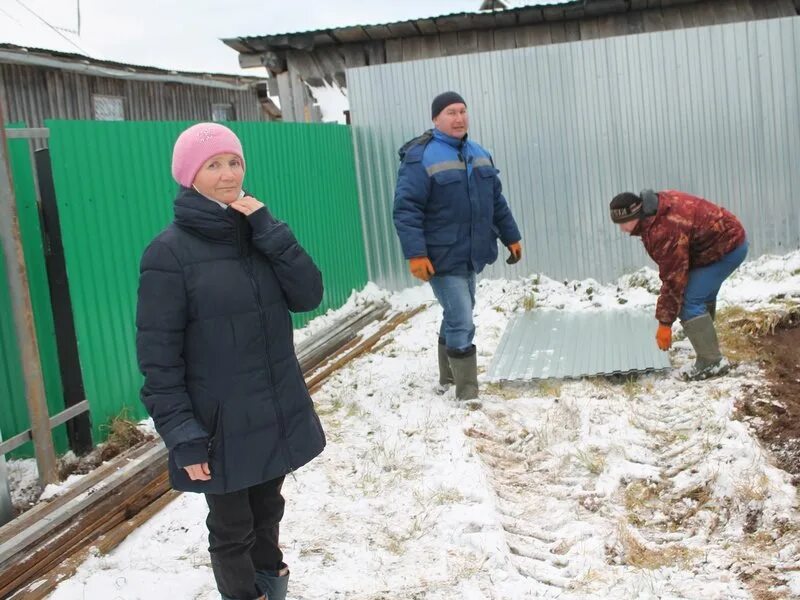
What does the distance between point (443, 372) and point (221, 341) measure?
361 cm

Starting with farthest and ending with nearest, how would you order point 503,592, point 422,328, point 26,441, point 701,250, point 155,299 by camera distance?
point 422,328, point 701,250, point 26,441, point 503,592, point 155,299

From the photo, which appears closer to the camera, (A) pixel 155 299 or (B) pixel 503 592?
(A) pixel 155 299

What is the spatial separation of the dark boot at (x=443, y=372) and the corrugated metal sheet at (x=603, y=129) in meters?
3.81

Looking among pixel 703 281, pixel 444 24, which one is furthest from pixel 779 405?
pixel 444 24

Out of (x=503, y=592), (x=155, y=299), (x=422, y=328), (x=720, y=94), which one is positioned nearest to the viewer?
(x=155, y=299)

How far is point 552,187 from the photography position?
387 inches

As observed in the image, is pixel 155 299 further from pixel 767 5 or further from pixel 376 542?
pixel 767 5

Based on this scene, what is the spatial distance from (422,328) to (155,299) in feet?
19.0

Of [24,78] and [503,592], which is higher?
[24,78]

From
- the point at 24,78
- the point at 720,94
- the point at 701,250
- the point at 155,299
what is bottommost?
the point at 701,250

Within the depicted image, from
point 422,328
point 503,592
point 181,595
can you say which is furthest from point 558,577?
point 422,328

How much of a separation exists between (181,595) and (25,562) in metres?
0.85

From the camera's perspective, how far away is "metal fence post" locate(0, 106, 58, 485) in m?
4.57

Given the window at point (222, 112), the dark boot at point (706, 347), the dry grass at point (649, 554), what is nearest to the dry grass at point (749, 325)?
the dark boot at point (706, 347)
